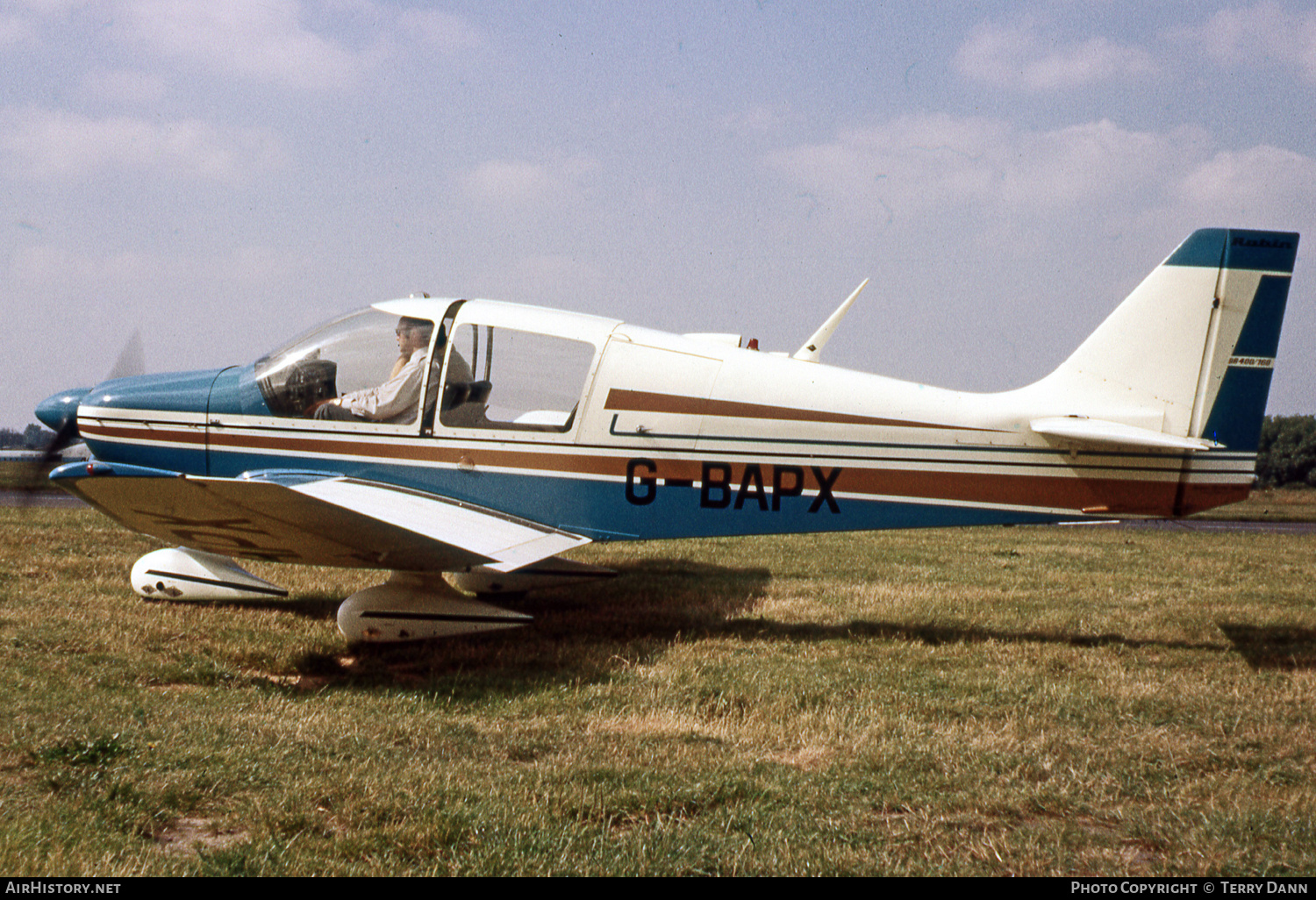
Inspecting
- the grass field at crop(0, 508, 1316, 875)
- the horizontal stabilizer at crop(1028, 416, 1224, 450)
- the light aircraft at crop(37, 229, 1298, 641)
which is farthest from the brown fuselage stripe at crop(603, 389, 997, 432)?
the grass field at crop(0, 508, 1316, 875)

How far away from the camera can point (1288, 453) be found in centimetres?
5388

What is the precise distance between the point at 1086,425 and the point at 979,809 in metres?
3.53

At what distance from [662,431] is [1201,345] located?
3.82m

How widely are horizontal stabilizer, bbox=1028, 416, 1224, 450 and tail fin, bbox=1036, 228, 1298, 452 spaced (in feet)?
0.37

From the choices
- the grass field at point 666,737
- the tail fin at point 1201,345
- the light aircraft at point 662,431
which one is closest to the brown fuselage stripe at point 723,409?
the light aircraft at point 662,431

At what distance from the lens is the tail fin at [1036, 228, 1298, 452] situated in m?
6.10

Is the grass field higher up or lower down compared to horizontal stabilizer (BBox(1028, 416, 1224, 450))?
lower down

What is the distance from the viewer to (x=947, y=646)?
20.3 ft

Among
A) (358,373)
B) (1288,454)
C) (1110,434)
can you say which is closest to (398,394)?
(358,373)

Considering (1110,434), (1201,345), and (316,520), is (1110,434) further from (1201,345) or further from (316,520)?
(316,520)

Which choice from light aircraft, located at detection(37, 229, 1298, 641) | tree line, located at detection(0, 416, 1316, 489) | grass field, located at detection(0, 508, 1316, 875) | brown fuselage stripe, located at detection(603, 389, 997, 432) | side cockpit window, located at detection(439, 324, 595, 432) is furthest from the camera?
tree line, located at detection(0, 416, 1316, 489)

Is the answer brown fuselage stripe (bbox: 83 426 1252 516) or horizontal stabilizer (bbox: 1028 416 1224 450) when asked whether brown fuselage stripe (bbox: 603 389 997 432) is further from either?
horizontal stabilizer (bbox: 1028 416 1224 450)

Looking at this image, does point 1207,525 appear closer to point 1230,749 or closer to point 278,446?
point 1230,749

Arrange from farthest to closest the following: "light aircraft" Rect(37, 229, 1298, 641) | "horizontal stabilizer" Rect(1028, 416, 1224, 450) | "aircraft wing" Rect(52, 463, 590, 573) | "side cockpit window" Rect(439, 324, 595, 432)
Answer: "side cockpit window" Rect(439, 324, 595, 432), "light aircraft" Rect(37, 229, 1298, 641), "horizontal stabilizer" Rect(1028, 416, 1224, 450), "aircraft wing" Rect(52, 463, 590, 573)
